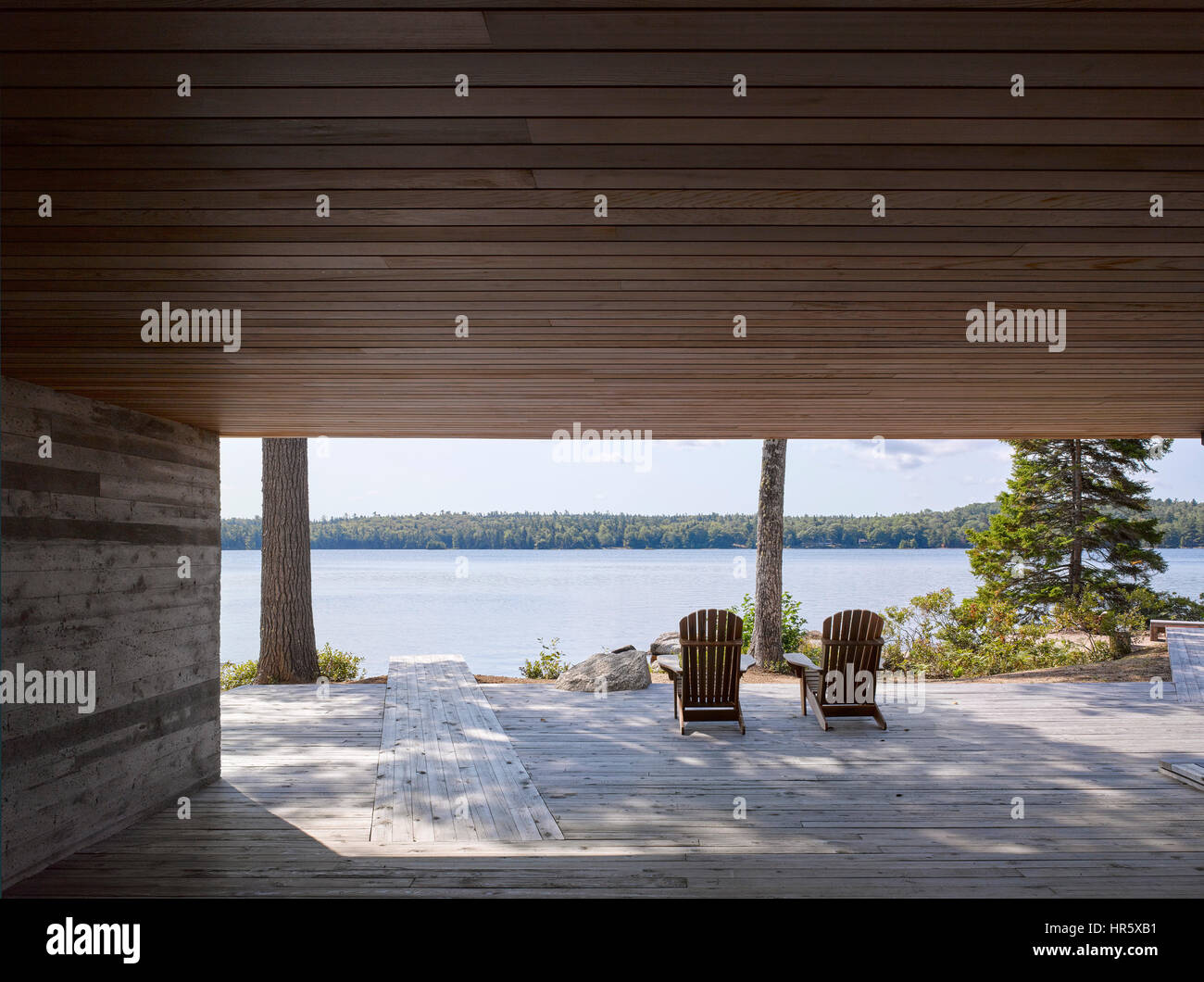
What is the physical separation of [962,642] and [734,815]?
26.0ft

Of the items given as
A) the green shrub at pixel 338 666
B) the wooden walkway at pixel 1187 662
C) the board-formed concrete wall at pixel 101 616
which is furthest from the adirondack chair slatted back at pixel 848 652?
the green shrub at pixel 338 666

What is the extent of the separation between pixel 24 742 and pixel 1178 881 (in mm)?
5330

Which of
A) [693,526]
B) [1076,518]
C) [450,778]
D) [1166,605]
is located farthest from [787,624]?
[693,526]

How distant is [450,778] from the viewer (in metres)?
5.25

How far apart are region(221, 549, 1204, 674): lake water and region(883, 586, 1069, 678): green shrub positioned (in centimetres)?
254

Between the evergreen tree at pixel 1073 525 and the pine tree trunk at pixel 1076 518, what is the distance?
0.02 meters

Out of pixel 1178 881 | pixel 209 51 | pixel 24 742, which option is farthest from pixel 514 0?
pixel 1178 881

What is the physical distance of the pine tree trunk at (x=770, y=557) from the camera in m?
10.7

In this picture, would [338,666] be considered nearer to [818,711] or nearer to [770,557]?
[770,557]

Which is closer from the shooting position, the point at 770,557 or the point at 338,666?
the point at 338,666

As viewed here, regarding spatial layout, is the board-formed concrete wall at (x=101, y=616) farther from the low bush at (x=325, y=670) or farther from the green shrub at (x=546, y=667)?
the green shrub at (x=546, y=667)

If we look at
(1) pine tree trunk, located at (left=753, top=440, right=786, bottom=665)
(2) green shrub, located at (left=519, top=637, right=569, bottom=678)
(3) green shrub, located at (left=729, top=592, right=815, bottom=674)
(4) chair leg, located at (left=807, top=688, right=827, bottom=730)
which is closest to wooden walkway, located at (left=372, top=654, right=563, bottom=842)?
(2) green shrub, located at (left=519, top=637, right=569, bottom=678)

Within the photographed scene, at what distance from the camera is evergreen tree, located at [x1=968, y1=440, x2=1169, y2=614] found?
50.5ft

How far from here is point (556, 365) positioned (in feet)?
11.9
